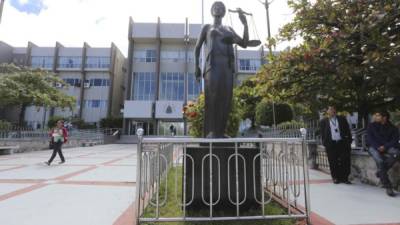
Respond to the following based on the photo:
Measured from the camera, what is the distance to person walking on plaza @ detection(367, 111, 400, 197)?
5.35m

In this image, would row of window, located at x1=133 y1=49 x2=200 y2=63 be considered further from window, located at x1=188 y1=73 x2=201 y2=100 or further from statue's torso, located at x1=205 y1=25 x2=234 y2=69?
statue's torso, located at x1=205 y1=25 x2=234 y2=69

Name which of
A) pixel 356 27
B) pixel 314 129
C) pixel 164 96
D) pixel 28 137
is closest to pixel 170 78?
pixel 164 96

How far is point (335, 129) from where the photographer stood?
21.8ft

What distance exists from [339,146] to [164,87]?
35241 millimetres

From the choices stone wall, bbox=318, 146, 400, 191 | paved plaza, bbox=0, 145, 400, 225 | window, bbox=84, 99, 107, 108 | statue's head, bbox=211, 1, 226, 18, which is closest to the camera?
paved plaza, bbox=0, 145, 400, 225

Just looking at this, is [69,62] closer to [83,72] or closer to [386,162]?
[83,72]

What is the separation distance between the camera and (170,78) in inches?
1610

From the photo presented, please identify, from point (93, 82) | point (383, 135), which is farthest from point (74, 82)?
point (383, 135)

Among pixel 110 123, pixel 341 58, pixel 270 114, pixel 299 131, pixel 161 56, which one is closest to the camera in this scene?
pixel 341 58

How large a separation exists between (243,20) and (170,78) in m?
36.5

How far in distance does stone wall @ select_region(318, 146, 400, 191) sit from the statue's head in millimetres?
4331

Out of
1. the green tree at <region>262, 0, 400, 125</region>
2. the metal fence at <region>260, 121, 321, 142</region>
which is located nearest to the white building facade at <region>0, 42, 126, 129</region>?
the metal fence at <region>260, 121, 321, 142</region>

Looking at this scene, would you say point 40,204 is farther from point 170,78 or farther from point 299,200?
point 170,78

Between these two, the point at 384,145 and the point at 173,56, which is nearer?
the point at 384,145
